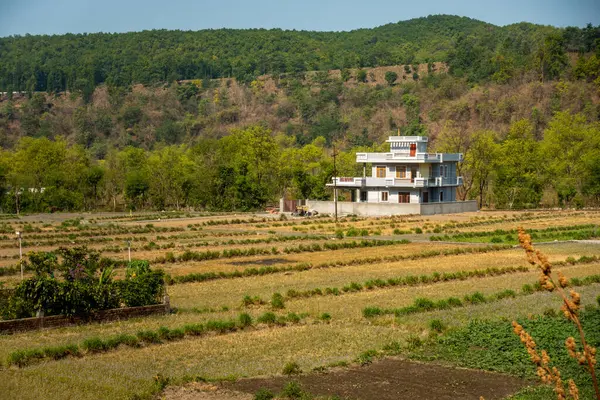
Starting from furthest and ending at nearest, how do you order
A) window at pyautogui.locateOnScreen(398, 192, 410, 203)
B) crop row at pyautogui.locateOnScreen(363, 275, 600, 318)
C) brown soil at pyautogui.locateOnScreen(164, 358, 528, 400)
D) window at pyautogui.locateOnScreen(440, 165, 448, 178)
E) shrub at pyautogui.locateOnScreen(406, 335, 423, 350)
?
1. window at pyautogui.locateOnScreen(440, 165, 448, 178)
2. window at pyautogui.locateOnScreen(398, 192, 410, 203)
3. crop row at pyautogui.locateOnScreen(363, 275, 600, 318)
4. shrub at pyautogui.locateOnScreen(406, 335, 423, 350)
5. brown soil at pyautogui.locateOnScreen(164, 358, 528, 400)

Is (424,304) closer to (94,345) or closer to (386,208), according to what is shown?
(94,345)

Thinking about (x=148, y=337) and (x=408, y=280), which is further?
(x=408, y=280)

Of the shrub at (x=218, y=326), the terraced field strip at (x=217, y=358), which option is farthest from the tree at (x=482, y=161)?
the shrub at (x=218, y=326)

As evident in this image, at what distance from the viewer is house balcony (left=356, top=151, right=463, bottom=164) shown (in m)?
84.2

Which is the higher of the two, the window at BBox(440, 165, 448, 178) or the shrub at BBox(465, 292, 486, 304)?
the window at BBox(440, 165, 448, 178)

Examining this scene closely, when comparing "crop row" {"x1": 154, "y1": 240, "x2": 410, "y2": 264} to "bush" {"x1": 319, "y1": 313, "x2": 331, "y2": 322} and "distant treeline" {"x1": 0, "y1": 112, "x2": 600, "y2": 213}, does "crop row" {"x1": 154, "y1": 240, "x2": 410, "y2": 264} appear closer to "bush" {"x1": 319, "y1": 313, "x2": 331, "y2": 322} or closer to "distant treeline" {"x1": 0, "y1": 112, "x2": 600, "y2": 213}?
"bush" {"x1": 319, "y1": 313, "x2": 331, "y2": 322}

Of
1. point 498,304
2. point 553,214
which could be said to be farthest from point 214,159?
point 498,304

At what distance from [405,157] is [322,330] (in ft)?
203

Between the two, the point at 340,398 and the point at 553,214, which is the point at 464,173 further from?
the point at 340,398

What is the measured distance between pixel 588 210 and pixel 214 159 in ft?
151

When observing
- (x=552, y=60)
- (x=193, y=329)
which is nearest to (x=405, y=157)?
(x=193, y=329)

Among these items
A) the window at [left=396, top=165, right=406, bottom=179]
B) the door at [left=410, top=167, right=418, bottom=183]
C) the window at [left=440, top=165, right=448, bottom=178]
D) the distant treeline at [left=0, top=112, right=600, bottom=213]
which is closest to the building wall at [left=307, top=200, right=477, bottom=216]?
the window at [left=440, top=165, right=448, bottom=178]

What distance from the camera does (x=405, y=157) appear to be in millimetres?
85125

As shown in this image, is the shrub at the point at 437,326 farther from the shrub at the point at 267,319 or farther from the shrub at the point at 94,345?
the shrub at the point at 94,345
